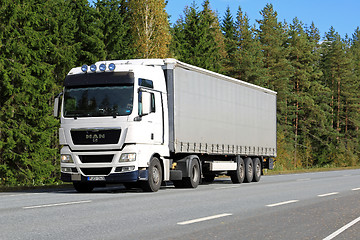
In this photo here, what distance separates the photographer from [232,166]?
22.4 meters

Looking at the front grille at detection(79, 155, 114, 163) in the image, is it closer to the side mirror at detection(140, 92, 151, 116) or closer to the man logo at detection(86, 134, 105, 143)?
the man logo at detection(86, 134, 105, 143)

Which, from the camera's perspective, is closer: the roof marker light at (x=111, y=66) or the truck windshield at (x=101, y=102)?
the truck windshield at (x=101, y=102)

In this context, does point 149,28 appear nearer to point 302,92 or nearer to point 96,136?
point 96,136

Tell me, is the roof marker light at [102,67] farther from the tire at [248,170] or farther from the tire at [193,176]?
the tire at [248,170]

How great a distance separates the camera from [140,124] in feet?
53.4

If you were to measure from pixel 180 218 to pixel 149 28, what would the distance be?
3803cm

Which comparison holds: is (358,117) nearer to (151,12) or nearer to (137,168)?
(151,12)

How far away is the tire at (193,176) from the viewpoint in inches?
749

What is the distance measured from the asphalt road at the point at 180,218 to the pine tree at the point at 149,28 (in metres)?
31.7

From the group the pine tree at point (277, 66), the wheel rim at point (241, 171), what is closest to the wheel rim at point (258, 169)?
the wheel rim at point (241, 171)

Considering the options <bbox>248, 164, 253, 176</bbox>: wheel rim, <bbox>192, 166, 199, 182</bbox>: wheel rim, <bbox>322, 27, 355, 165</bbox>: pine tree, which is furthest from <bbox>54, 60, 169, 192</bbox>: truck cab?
<bbox>322, 27, 355, 165</bbox>: pine tree

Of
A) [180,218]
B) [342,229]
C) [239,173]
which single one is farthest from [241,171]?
[342,229]

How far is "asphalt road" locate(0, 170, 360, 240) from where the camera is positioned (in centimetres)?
849

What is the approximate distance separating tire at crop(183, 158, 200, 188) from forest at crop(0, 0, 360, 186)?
15.8 m
